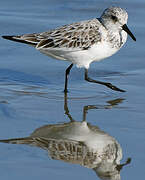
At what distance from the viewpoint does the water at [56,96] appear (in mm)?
5812

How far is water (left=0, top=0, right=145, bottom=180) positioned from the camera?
5.81 m

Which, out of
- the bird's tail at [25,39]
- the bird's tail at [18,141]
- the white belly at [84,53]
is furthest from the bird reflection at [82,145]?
the bird's tail at [25,39]

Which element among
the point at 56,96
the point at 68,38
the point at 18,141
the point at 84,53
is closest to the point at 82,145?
the point at 18,141

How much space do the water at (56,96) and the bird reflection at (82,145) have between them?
0.08 meters

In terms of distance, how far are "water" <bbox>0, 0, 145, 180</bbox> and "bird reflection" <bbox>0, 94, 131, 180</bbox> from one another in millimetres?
82

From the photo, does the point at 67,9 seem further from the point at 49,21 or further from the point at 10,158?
the point at 10,158

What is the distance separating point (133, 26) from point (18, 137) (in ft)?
15.4

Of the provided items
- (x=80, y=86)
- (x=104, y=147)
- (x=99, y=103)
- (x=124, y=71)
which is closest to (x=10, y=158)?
(x=104, y=147)

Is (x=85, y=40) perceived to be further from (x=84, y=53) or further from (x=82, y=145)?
(x=82, y=145)

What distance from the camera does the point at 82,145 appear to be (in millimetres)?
6344

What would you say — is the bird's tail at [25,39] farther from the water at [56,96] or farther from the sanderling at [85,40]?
the water at [56,96]

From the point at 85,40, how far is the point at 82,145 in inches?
83.7

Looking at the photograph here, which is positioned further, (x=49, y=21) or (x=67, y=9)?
(x=67, y=9)

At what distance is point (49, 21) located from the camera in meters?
10.8
